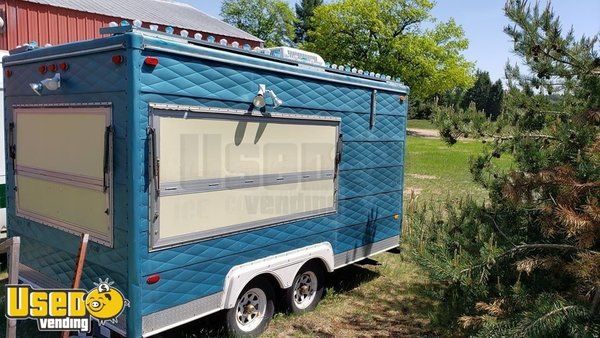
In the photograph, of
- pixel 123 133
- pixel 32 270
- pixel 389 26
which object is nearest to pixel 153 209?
pixel 123 133

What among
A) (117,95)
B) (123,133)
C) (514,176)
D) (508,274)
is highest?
(117,95)

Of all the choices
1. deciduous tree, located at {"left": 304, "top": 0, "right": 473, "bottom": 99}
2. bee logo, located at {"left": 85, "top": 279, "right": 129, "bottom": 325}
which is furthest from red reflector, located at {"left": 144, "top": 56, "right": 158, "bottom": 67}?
deciduous tree, located at {"left": 304, "top": 0, "right": 473, "bottom": 99}

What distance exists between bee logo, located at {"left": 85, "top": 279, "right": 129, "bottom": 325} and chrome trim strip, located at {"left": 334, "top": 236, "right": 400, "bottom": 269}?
2.63 meters

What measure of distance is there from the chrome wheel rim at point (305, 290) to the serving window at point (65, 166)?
7.56ft

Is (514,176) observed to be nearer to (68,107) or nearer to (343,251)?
(343,251)

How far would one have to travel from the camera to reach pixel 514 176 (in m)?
3.83

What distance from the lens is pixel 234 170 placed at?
436 cm

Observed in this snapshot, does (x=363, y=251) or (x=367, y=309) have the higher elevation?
(x=363, y=251)

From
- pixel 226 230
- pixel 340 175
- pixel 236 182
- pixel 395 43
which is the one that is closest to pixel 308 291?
pixel 340 175

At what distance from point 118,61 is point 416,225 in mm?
3244

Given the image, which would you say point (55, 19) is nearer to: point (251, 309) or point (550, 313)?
point (251, 309)

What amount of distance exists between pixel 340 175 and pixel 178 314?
246 centimetres

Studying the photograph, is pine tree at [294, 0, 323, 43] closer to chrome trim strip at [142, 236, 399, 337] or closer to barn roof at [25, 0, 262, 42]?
barn roof at [25, 0, 262, 42]

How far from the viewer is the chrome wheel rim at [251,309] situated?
4691mm
